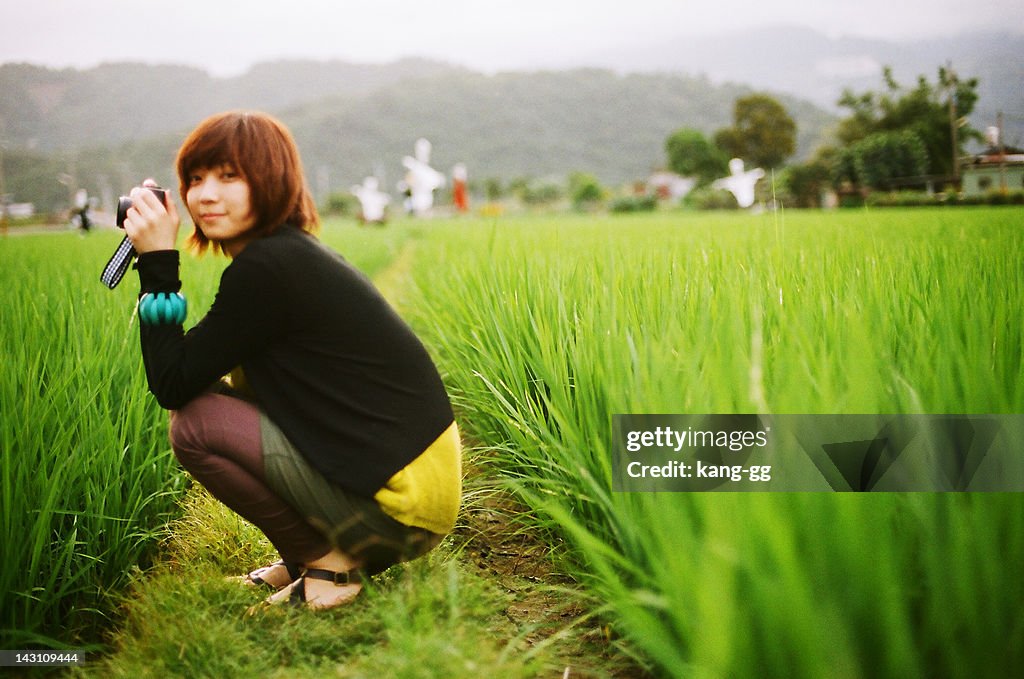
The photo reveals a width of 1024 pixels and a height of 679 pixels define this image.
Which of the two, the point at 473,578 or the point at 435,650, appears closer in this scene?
the point at 435,650

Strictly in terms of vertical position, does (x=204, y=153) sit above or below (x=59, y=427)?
above

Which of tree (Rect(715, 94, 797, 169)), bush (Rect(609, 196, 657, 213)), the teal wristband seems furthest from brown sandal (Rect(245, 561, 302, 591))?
tree (Rect(715, 94, 797, 169))

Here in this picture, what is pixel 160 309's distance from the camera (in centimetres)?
116

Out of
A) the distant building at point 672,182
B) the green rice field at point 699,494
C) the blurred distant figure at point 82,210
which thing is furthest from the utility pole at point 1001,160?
the distant building at point 672,182

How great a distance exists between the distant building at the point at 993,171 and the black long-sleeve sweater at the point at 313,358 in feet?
6.95

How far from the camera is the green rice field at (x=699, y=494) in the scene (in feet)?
2.28

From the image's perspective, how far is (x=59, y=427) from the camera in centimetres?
140

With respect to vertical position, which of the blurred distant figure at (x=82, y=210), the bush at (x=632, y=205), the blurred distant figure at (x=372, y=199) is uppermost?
the bush at (x=632, y=205)

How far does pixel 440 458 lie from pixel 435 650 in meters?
0.35

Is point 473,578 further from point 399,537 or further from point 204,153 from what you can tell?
point 204,153

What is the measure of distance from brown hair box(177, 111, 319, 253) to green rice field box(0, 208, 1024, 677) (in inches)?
22.0

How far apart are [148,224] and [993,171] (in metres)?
3.18

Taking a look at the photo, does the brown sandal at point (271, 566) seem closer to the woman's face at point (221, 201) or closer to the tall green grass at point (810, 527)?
the tall green grass at point (810, 527)

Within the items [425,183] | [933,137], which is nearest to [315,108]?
[425,183]
